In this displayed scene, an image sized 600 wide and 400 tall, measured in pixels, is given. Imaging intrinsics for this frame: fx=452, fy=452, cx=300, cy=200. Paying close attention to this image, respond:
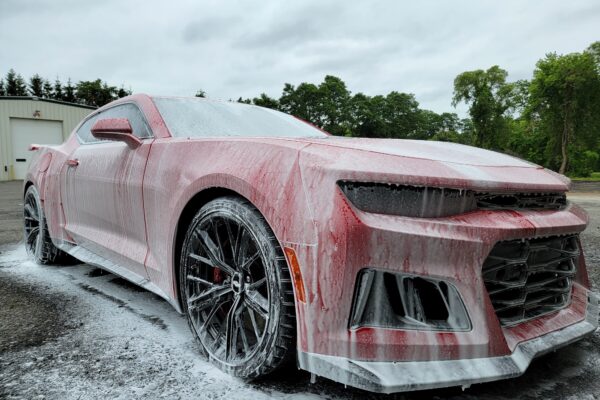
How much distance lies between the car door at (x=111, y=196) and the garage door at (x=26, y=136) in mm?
24708

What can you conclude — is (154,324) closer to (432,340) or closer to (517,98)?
(432,340)

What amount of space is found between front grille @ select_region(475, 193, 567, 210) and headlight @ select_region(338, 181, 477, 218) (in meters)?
0.17

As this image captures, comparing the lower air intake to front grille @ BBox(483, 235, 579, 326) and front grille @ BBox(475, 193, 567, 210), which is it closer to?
front grille @ BBox(483, 235, 579, 326)

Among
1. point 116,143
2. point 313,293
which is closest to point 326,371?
point 313,293

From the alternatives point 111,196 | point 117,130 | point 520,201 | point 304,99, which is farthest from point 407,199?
point 304,99

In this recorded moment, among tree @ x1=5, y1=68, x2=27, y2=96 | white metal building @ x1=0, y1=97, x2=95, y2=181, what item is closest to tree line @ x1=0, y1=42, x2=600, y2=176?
tree @ x1=5, y1=68, x2=27, y2=96

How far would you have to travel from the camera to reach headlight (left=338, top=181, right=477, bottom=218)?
1.52 metres

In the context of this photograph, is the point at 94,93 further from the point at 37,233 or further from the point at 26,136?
the point at 37,233

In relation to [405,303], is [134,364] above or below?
below

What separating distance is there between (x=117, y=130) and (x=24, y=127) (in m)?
26.8

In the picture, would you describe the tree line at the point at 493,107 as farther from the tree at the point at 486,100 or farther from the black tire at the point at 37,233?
the black tire at the point at 37,233

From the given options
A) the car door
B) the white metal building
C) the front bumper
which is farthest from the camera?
the white metal building

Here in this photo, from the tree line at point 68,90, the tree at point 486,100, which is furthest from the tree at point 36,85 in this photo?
the tree at point 486,100

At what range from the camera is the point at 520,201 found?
5.71ft
